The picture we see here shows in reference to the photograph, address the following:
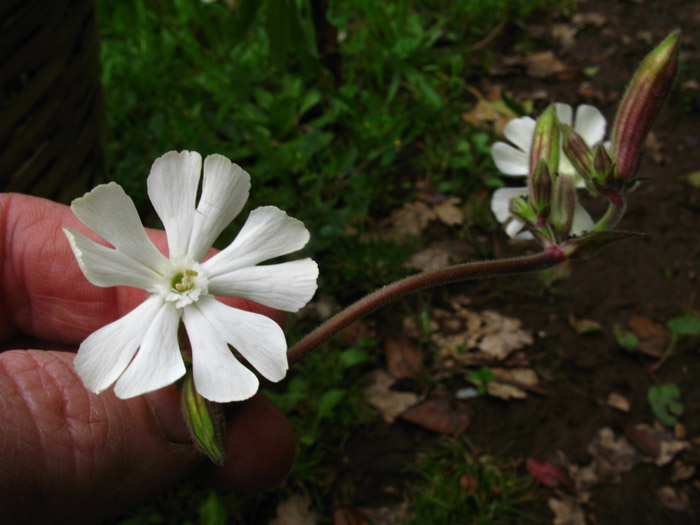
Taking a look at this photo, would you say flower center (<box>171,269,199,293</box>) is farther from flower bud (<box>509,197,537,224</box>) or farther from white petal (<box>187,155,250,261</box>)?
flower bud (<box>509,197,537,224</box>)

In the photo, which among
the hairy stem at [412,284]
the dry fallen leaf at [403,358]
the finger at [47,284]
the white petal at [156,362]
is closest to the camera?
the white petal at [156,362]

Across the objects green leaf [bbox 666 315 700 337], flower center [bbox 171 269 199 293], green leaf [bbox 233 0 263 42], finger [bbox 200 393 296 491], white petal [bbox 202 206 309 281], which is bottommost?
green leaf [bbox 666 315 700 337]

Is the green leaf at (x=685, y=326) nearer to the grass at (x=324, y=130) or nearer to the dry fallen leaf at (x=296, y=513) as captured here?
the grass at (x=324, y=130)

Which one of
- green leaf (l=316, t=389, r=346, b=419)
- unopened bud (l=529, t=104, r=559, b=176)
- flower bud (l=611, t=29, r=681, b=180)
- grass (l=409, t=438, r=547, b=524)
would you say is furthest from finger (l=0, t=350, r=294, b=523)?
flower bud (l=611, t=29, r=681, b=180)

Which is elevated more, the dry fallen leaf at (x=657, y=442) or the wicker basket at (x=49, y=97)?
the wicker basket at (x=49, y=97)

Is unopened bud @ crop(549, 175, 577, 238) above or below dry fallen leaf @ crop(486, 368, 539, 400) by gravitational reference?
above

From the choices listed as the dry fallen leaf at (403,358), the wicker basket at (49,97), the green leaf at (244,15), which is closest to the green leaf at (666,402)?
the dry fallen leaf at (403,358)

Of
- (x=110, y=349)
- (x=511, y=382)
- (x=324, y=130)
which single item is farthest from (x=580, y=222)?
(x=324, y=130)
